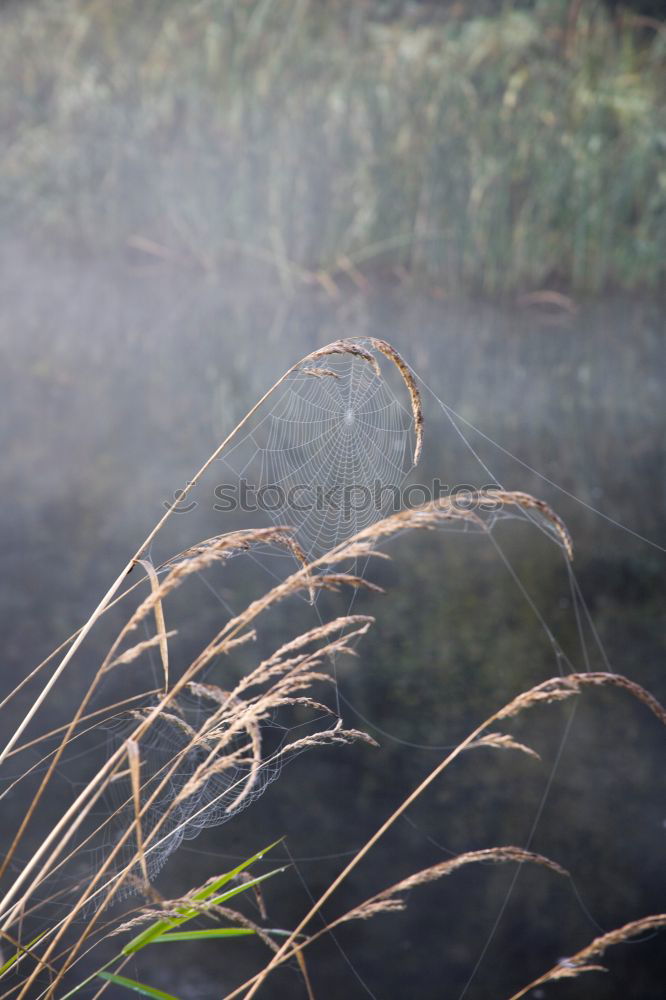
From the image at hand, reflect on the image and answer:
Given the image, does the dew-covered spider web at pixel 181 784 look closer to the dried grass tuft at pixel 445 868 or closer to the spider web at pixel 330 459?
the dried grass tuft at pixel 445 868

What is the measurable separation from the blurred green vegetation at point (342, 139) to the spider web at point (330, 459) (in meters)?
2.30

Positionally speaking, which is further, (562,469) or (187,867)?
(562,469)

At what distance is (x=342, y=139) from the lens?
7164 millimetres

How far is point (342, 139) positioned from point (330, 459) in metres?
4.34

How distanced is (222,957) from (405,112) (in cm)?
638

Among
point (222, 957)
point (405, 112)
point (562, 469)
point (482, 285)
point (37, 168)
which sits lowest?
point (222, 957)

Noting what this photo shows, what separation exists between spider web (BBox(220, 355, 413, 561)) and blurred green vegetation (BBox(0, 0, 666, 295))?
2303 millimetres

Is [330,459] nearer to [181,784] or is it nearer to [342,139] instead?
[181,784]

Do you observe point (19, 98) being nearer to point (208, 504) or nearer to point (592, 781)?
point (208, 504)

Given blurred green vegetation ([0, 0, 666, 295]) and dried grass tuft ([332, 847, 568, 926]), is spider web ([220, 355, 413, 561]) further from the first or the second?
blurred green vegetation ([0, 0, 666, 295])

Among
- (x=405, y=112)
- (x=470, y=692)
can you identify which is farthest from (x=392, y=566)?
(x=405, y=112)

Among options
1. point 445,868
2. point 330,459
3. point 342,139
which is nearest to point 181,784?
point 445,868

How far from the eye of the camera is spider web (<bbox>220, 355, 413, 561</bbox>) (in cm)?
257

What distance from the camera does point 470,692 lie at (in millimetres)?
2770
